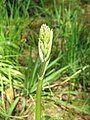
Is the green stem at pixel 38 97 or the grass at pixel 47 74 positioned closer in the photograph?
the green stem at pixel 38 97

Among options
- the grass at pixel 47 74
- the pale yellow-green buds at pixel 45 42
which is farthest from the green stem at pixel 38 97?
the grass at pixel 47 74

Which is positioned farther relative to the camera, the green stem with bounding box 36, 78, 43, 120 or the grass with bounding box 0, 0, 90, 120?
the grass with bounding box 0, 0, 90, 120

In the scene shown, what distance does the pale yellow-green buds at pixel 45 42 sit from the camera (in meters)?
0.78

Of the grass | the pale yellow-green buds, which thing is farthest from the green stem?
the grass

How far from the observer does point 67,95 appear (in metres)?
2.02

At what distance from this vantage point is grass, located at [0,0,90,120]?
1.88 m

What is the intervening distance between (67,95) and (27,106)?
279 mm

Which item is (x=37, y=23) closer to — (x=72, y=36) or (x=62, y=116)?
(x=72, y=36)

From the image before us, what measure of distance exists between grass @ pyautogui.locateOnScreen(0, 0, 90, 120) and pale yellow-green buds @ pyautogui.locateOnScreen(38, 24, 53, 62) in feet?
3.29

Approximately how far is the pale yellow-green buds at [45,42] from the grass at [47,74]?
1003 mm

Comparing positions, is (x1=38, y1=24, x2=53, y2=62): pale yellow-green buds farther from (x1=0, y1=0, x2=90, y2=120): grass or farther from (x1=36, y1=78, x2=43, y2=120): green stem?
(x1=0, y1=0, x2=90, y2=120): grass

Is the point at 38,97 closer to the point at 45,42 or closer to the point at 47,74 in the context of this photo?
the point at 45,42

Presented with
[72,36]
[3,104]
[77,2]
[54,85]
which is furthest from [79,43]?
[77,2]

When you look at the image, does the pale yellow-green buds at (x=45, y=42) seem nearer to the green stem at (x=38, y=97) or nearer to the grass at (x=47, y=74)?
the green stem at (x=38, y=97)
